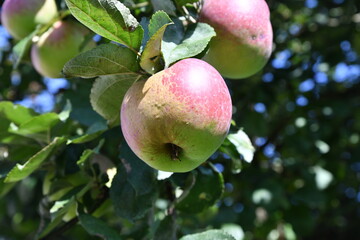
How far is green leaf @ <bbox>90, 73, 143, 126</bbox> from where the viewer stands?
3.35 ft

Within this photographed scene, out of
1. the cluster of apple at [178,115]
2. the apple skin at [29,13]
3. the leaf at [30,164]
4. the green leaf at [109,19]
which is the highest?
the green leaf at [109,19]

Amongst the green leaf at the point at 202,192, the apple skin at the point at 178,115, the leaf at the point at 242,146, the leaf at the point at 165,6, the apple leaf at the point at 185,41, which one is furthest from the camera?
the green leaf at the point at 202,192

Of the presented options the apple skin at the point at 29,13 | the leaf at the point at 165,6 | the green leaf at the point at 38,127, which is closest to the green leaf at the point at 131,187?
the green leaf at the point at 38,127

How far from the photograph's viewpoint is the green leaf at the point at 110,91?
1022 mm

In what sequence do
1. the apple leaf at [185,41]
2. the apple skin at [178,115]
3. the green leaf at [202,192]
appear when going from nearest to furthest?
1. the apple skin at [178,115]
2. the apple leaf at [185,41]
3. the green leaf at [202,192]

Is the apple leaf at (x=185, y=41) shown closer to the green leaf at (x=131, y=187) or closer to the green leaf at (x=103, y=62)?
the green leaf at (x=103, y=62)

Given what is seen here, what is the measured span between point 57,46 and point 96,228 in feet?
1.79

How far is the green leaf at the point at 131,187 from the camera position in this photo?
119 cm

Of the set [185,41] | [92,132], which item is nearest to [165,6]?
[185,41]

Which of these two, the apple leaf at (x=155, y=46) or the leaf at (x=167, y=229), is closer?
the apple leaf at (x=155, y=46)

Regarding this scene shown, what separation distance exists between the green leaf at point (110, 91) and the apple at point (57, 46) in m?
0.33

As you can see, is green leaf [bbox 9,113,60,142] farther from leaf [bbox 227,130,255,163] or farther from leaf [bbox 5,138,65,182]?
leaf [bbox 227,130,255,163]

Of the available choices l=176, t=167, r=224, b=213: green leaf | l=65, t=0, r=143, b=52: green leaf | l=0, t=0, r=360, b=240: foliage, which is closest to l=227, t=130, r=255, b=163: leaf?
l=0, t=0, r=360, b=240: foliage

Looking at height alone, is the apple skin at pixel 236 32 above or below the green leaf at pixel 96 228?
above
